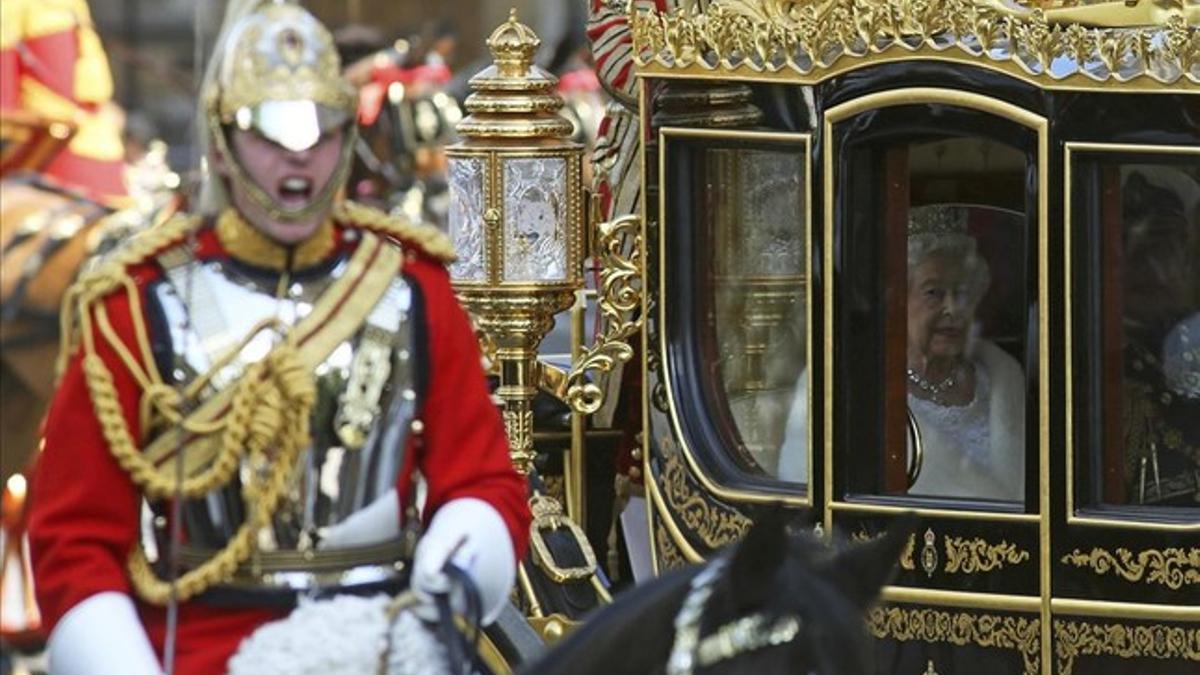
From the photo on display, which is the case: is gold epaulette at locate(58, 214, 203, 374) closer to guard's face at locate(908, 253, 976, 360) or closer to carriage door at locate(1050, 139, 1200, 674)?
carriage door at locate(1050, 139, 1200, 674)

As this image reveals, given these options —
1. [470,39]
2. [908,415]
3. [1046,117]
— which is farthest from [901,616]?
[470,39]

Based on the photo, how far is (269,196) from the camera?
4863 millimetres

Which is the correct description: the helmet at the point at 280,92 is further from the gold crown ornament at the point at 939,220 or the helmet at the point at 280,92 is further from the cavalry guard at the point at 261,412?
the gold crown ornament at the point at 939,220

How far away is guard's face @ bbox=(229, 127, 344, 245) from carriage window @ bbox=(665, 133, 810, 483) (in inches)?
114

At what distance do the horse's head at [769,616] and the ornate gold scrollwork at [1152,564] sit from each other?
2918mm

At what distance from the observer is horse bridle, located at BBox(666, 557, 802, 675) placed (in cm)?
428

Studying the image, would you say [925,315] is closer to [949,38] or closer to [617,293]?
[949,38]

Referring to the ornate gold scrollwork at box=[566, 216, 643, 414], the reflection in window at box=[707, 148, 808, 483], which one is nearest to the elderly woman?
the reflection in window at box=[707, 148, 808, 483]

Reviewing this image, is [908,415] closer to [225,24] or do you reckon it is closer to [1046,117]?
[1046,117]

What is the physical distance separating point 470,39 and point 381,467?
21.9m

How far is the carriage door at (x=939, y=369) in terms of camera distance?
24.3 ft

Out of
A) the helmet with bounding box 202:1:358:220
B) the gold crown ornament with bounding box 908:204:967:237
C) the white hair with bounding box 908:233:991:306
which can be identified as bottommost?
the white hair with bounding box 908:233:991:306

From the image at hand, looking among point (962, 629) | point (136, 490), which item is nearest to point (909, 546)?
point (962, 629)

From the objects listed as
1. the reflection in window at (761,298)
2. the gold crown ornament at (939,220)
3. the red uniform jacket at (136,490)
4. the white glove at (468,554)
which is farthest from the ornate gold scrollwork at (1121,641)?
the white glove at (468,554)
